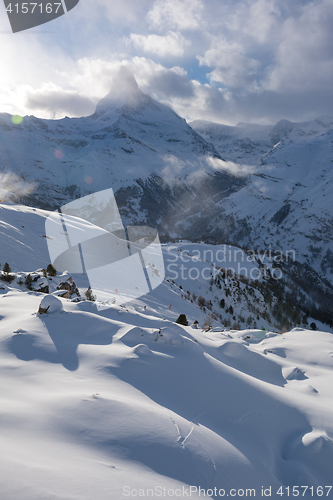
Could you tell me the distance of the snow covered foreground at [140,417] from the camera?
7.88 feet

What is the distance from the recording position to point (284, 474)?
133 inches

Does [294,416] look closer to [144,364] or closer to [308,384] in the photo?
[308,384]

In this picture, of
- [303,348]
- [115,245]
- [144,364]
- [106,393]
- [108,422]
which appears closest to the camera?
[108,422]

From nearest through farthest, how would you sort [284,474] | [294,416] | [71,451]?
[71,451]
[284,474]
[294,416]

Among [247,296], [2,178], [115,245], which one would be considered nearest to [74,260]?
[115,245]

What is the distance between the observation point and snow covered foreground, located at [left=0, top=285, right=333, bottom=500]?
2.40 metres

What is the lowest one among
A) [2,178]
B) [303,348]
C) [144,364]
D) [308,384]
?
[303,348]

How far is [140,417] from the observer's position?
3346mm

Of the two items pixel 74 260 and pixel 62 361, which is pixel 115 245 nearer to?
pixel 74 260

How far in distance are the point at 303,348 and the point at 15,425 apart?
351 inches

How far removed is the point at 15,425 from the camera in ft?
8.96

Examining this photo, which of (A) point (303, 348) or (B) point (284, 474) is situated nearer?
(B) point (284, 474)

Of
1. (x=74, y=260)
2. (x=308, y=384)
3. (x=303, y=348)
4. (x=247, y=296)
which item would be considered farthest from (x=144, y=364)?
(x=247, y=296)

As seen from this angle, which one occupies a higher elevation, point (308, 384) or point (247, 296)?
point (308, 384)
